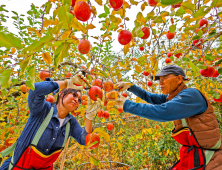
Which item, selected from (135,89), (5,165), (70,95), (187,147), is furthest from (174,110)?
(5,165)

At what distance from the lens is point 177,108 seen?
3.86ft

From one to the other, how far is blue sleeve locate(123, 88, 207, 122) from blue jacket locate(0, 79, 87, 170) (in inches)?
31.9

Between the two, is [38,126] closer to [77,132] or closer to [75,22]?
[77,132]

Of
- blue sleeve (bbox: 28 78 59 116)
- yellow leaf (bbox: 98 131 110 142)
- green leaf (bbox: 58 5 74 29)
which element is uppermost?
green leaf (bbox: 58 5 74 29)

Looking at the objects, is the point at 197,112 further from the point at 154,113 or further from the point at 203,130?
the point at 154,113

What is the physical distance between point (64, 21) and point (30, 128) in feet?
4.04

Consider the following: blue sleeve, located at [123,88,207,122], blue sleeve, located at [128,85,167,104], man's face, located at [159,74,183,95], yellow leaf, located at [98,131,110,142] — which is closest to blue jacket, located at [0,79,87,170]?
yellow leaf, located at [98,131,110,142]

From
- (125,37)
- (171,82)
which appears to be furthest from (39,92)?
(171,82)

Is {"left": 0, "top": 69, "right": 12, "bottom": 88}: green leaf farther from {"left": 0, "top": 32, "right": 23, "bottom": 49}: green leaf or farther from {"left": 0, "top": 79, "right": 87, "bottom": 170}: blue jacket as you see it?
{"left": 0, "top": 79, "right": 87, "bottom": 170}: blue jacket

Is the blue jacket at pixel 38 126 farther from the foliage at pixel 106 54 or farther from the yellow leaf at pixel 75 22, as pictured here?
the yellow leaf at pixel 75 22

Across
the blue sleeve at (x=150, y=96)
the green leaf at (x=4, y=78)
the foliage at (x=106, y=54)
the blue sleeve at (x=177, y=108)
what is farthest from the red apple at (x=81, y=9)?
the blue sleeve at (x=150, y=96)

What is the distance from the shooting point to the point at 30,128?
1265mm

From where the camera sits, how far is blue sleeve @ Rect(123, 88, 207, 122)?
1.17 metres

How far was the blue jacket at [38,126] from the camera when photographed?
1.11 metres
